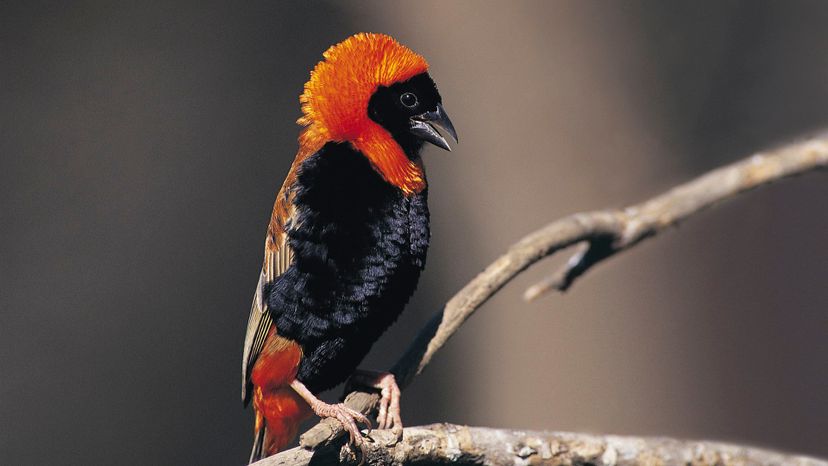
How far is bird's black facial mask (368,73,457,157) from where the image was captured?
2.13m

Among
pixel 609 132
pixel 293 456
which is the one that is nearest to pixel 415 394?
pixel 609 132

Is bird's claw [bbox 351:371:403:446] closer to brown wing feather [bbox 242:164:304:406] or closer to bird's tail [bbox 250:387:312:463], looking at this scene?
bird's tail [bbox 250:387:312:463]

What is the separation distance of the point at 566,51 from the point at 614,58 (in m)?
0.26

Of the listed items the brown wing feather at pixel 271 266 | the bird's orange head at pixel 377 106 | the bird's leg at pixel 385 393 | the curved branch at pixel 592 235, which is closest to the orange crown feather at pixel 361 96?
the bird's orange head at pixel 377 106

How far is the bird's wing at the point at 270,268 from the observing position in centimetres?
210

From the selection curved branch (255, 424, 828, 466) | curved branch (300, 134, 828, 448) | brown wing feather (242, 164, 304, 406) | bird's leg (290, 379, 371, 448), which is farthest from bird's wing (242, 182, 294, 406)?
curved branch (255, 424, 828, 466)

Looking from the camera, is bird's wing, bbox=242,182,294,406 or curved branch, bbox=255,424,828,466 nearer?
curved branch, bbox=255,424,828,466

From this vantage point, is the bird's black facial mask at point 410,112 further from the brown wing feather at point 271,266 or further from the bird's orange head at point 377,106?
the brown wing feather at point 271,266

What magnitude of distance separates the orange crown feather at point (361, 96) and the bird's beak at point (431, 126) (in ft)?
0.21

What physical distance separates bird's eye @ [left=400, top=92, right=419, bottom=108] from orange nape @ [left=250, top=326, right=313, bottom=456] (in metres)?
0.61

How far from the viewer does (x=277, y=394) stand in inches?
86.0

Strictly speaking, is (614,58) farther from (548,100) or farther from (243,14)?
(243,14)

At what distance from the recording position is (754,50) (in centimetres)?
427

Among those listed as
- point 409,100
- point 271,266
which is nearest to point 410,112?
point 409,100
